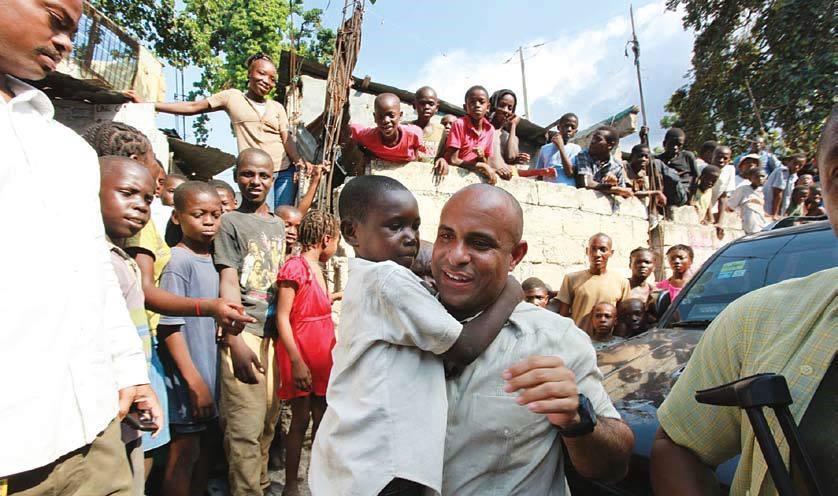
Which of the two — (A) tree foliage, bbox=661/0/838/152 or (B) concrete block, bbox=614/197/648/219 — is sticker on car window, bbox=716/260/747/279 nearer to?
(B) concrete block, bbox=614/197/648/219

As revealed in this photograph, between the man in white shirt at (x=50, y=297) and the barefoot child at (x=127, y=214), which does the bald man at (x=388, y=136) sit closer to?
the barefoot child at (x=127, y=214)

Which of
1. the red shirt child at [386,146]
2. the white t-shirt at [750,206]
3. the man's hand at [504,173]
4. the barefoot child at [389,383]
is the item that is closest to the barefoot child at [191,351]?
the barefoot child at [389,383]

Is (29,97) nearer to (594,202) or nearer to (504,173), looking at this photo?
(504,173)

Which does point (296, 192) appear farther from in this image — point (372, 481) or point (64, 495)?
point (372, 481)

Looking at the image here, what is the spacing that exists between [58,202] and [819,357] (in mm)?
1985

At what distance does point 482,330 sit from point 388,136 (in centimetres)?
417

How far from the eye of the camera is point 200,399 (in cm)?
258

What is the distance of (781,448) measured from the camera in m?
1.07

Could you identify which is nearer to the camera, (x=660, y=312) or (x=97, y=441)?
(x=97, y=441)

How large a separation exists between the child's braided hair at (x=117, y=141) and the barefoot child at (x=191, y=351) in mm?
360

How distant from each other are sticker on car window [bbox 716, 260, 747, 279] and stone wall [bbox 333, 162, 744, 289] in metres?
2.36

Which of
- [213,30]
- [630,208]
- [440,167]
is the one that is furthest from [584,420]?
[213,30]

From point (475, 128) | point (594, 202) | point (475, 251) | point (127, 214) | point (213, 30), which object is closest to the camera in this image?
point (475, 251)

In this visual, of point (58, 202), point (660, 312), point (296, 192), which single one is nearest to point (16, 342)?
point (58, 202)
